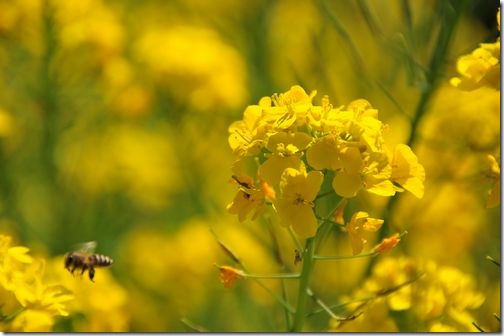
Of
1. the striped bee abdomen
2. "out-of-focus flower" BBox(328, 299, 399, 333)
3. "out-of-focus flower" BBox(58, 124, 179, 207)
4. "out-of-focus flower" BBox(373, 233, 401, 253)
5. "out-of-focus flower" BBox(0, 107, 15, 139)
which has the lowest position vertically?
"out-of-focus flower" BBox(58, 124, 179, 207)

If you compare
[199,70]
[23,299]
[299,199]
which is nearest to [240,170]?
[299,199]

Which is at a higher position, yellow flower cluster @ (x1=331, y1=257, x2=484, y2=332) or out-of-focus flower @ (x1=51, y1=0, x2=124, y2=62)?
out-of-focus flower @ (x1=51, y1=0, x2=124, y2=62)

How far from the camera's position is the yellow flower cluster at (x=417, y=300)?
1.64m

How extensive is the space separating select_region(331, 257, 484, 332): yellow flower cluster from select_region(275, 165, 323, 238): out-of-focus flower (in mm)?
375

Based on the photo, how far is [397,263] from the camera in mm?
1710

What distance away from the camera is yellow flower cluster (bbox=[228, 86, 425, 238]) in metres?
1.31

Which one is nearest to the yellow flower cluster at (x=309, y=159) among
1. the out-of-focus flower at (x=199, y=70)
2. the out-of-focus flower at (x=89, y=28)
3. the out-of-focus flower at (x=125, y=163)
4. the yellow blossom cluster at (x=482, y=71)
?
the yellow blossom cluster at (x=482, y=71)

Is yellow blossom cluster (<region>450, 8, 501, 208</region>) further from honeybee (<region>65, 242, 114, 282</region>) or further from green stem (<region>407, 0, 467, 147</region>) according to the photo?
honeybee (<region>65, 242, 114, 282</region>)

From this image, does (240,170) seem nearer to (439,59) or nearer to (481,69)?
(481,69)

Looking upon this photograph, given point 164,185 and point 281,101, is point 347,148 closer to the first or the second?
point 281,101

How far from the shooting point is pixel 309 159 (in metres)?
1.31

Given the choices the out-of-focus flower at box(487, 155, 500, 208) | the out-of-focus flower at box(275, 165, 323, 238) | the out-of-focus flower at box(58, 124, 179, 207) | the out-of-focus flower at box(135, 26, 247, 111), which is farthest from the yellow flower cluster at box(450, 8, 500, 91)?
the out-of-focus flower at box(58, 124, 179, 207)

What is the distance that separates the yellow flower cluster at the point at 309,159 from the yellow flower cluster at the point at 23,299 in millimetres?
346

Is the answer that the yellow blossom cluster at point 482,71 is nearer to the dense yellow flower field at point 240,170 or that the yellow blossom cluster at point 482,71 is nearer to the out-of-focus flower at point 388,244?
the dense yellow flower field at point 240,170
